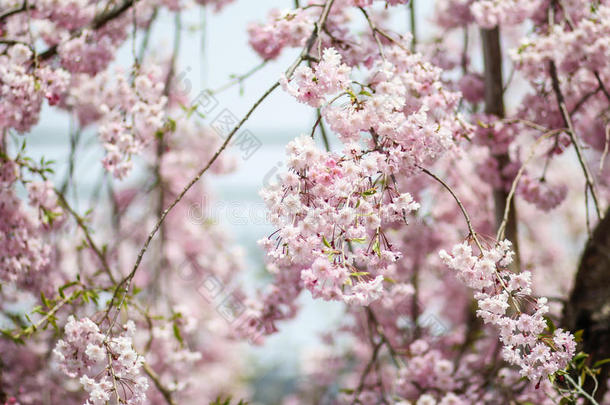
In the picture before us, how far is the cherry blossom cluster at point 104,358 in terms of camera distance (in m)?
1.40

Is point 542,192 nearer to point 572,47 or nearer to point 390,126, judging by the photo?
point 572,47

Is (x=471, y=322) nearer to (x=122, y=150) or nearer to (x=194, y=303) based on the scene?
(x=122, y=150)

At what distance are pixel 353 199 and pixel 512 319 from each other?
47 centimetres

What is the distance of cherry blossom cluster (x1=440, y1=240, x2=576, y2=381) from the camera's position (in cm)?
138

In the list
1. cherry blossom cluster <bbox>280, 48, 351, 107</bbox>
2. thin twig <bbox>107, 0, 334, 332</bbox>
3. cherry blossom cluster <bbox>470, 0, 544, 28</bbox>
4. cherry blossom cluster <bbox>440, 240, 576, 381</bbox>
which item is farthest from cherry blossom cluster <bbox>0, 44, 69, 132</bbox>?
cherry blossom cluster <bbox>470, 0, 544, 28</bbox>

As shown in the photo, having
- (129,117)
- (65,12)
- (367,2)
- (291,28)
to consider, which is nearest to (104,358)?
(129,117)

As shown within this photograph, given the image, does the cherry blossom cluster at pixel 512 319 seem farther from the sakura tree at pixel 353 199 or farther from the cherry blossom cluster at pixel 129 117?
the cherry blossom cluster at pixel 129 117

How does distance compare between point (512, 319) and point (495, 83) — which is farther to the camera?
point (495, 83)

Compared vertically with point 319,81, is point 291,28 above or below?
above

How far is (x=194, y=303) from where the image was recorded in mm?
5031

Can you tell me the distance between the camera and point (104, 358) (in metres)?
1.45

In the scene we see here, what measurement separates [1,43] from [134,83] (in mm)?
465

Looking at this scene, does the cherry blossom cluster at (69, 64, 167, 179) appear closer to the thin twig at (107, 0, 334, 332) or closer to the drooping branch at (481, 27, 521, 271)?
the thin twig at (107, 0, 334, 332)

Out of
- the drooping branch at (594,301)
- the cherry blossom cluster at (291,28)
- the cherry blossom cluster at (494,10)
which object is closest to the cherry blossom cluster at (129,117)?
the cherry blossom cluster at (291,28)
